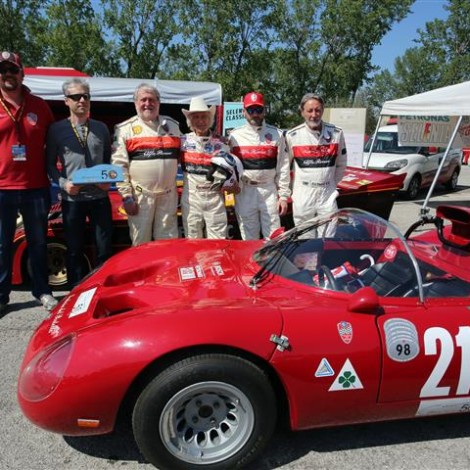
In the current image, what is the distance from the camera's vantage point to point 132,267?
2.96 meters

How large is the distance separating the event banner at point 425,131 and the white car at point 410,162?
59 centimetres

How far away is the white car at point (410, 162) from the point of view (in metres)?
10.8

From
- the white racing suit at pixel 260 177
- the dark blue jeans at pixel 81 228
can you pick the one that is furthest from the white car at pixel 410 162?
the dark blue jeans at pixel 81 228

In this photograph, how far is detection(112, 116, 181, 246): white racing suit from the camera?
12.8 ft

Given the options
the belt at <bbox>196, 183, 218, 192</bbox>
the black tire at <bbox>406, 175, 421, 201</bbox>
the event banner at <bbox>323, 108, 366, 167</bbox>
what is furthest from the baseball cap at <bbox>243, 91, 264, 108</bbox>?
the black tire at <bbox>406, 175, 421, 201</bbox>

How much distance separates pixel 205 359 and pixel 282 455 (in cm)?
72

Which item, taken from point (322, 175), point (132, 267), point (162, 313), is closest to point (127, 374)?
point (162, 313)

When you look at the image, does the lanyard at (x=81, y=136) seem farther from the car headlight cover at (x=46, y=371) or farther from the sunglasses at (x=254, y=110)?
the car headlight cover at (x=46, y=371)

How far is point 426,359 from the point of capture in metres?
2.17

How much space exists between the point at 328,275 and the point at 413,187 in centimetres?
938

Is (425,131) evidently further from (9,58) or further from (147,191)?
(9,58)

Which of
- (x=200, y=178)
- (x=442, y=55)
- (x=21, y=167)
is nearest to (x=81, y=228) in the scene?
(x=21, y=167)

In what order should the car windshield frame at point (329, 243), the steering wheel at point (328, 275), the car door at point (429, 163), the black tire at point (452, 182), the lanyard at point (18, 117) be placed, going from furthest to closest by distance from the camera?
the black tire at point (452, 182), the car door at point (429, 163), the lanyard at point (18, 117), the car windshield frame at point (329, 243), the steering wheel at point (328, 275)

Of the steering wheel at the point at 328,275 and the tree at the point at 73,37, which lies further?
the tree at the point at 73,37
